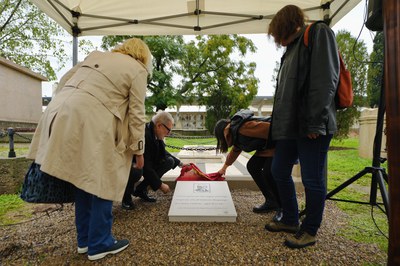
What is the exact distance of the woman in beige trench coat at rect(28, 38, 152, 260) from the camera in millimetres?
1387

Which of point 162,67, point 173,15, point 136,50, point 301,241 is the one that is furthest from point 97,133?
point 162,67

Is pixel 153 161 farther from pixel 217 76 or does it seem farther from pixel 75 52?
pixel 217 76

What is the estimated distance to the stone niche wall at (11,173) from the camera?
311cm

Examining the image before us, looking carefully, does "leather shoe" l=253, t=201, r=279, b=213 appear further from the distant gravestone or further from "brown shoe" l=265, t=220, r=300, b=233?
"brown shoe" l=265, t=220, r=300, b=233

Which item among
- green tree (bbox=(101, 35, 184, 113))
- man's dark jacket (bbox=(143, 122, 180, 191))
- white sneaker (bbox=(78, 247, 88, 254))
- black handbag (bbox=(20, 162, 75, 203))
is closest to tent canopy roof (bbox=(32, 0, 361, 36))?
man's dark jacket (bbox=(143, 122, 180, 191))

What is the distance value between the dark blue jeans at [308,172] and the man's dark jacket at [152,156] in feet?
3.97

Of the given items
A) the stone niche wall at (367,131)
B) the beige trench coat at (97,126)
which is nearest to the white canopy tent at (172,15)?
the beige trench coat at (97,126)

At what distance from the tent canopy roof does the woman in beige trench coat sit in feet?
5.65

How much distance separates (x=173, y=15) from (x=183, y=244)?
9.32 ft

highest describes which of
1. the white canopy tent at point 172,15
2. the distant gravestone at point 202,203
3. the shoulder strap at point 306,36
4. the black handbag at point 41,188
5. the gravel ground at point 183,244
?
the white canopy tent at point 172,15

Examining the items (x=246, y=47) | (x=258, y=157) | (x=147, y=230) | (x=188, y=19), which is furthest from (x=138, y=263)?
(x=246, y=47)

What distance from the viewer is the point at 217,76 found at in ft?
52.3

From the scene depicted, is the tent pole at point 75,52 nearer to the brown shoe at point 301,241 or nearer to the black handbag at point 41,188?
the black handbag at point 41,188

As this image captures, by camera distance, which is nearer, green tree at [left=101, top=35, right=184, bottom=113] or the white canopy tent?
the white canopy tent
